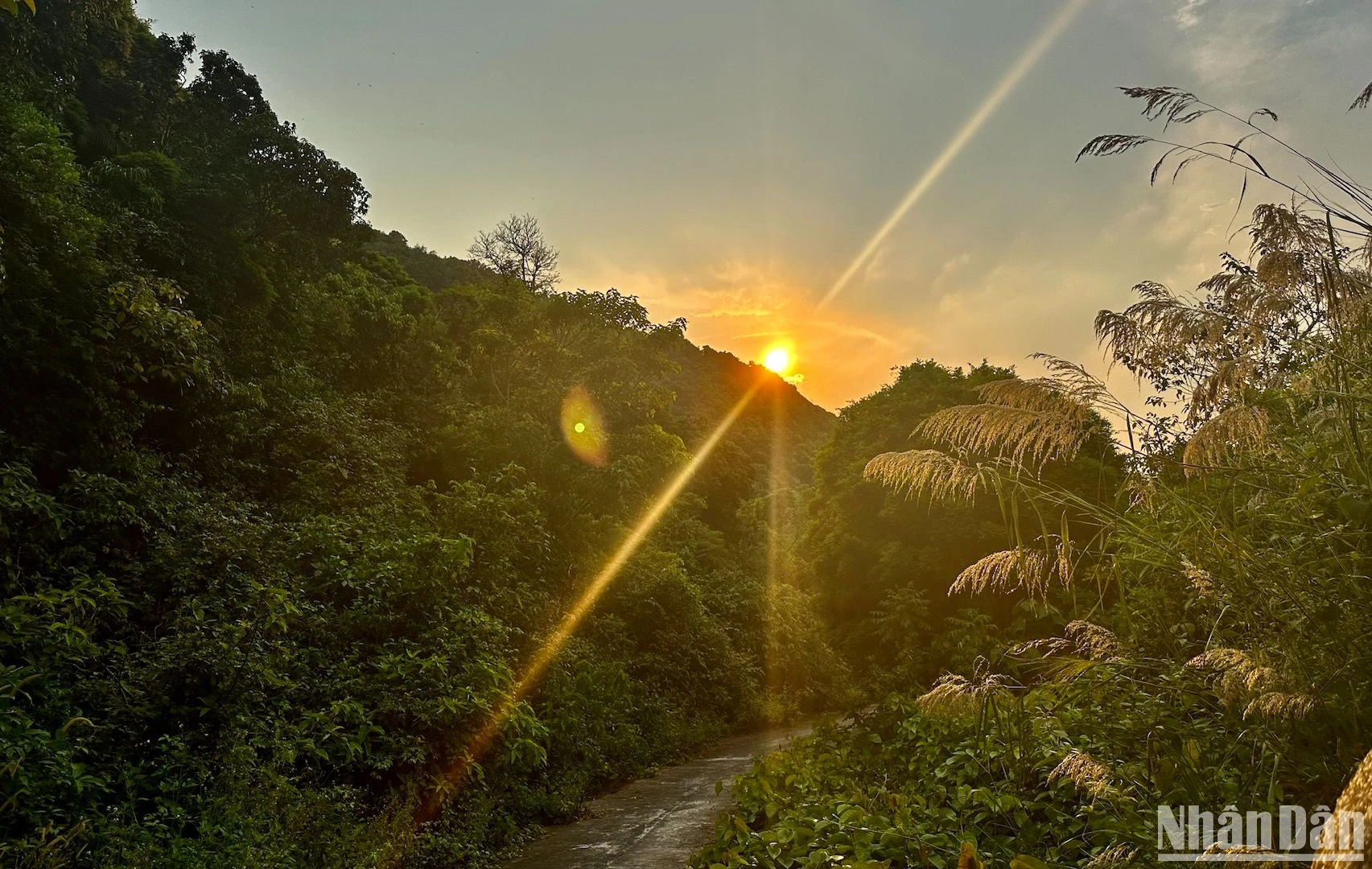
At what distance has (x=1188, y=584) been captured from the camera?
4477 millimetres

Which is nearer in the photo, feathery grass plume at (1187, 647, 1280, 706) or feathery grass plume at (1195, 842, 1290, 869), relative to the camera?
feathery grass plume at (1195, 842, 1290, 869)

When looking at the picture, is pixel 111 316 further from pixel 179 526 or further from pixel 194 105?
pixel 194 105

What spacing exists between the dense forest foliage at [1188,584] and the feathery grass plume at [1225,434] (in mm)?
10

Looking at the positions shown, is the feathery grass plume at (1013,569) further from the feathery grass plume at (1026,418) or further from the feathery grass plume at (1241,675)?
the feathery grass plume at (1241,675)

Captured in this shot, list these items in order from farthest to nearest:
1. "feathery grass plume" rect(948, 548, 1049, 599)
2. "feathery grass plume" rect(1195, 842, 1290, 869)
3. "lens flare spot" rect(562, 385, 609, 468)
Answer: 1. "lens flare spot" rect(562, 385, 609, 468)
2. "feathery grass plume" rect(948, 548, 1049, 599)
3. "feathery grass plume" rect(1195, 842, 1290, 869)

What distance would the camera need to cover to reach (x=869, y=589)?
67.3 feet

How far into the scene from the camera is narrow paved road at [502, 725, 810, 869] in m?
7.20

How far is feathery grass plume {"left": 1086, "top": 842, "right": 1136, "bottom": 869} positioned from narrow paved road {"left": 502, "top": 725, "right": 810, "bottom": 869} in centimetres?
467

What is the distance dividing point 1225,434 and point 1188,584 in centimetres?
148

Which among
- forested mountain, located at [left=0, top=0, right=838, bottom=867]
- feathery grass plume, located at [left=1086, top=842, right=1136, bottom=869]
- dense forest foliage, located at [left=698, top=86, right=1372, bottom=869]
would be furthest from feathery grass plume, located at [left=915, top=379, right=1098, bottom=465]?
forested mountain, located at [left=0, top=0, right=838, bottom=867]

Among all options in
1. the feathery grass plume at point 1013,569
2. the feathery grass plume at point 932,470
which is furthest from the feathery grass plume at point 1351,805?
the feathery grass plume at point 1013,569

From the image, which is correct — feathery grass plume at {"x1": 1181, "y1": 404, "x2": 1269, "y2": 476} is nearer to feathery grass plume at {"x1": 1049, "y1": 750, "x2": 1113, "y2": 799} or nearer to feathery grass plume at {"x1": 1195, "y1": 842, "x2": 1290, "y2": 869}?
feathery grass plume at {"x1": 1049, "y1": 750, "x2": 1113, "y2": 799}

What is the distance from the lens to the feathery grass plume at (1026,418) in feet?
12.1

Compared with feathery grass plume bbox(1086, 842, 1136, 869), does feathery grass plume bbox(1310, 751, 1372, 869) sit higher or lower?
higher
